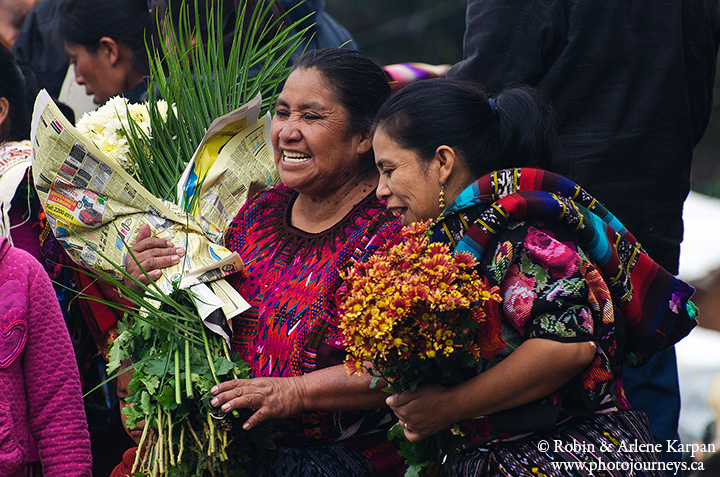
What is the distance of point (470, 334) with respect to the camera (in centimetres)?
191

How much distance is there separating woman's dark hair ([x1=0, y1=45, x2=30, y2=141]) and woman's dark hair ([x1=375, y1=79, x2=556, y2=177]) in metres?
1.73

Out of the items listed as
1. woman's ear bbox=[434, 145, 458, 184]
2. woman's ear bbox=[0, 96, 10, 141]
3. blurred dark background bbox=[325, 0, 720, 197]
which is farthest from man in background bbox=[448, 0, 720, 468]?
blurred dark background bbox=[325, 0, 720, 197]

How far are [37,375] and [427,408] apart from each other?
4.09 ft

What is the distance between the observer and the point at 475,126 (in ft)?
7.19

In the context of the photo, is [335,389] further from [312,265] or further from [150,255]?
[150,255]

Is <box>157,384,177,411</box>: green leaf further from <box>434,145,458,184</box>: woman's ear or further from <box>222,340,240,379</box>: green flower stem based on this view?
<box>434,145,458,184</box>: woman's ear

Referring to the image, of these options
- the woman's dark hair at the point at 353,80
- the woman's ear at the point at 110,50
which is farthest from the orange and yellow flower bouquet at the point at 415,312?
the woman's ear at the point at 110,50

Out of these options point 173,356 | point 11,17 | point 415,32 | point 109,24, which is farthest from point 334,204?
point 415,32

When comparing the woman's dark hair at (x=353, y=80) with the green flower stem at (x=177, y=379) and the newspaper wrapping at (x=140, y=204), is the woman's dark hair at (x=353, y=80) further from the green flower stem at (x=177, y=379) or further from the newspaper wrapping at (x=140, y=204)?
the green flower stem at (x=177, y=379)

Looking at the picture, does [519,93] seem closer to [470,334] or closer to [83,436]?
[470,334]

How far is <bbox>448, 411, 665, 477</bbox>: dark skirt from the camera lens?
78.1 inches

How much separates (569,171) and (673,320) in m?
1.05

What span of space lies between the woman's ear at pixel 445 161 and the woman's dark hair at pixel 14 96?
6.09 feet

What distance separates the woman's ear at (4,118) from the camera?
3244 mm
